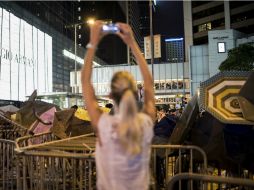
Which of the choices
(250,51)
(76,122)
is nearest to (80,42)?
(250,51)

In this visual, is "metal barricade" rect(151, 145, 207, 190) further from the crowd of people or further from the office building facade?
the office building facade

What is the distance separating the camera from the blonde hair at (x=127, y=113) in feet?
9.50

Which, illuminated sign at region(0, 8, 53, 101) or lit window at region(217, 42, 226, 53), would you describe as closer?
illuminated sign at region(0, 8, 53, 101)

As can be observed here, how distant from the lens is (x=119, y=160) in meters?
3.01

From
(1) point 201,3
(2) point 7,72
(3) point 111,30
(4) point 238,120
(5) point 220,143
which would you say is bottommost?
(5) point 220,143

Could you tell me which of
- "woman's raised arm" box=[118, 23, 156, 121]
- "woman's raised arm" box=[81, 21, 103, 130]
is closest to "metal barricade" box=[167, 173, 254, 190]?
"woman's raised arm" box=[118, 23, 156, 121]

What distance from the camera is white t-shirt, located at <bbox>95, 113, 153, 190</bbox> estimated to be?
9.87 ft

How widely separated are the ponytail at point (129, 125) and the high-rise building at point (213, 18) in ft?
295

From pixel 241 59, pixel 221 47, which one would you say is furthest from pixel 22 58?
pixel 221 47

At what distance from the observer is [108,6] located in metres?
114

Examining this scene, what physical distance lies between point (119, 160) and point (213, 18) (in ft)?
323

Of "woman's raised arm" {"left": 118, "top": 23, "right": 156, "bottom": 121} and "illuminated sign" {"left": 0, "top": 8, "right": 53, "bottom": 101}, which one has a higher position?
"illuminated sign" {"left": 0, "top": 8, "right": 53, "bottom": 101}

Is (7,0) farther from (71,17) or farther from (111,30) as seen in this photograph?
(111,30)

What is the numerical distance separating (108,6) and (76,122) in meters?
109
